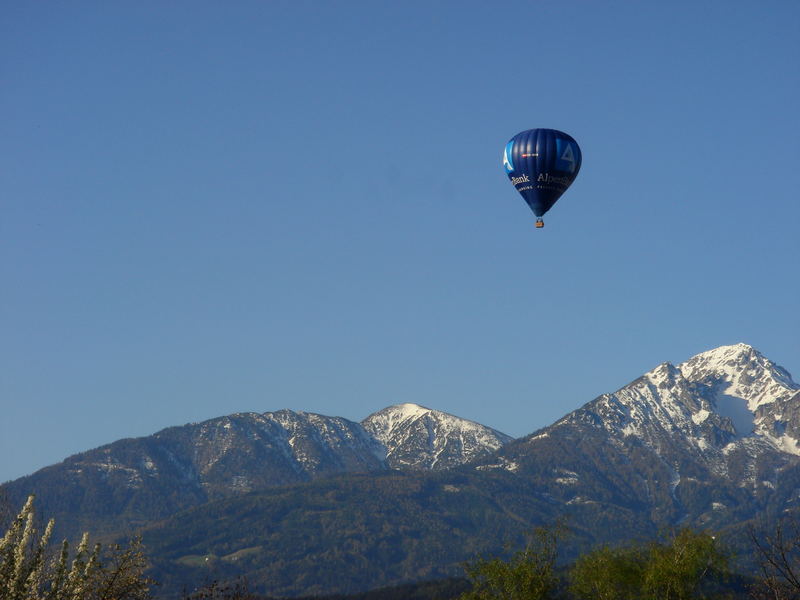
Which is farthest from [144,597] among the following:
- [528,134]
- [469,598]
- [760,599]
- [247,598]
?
[528,134]

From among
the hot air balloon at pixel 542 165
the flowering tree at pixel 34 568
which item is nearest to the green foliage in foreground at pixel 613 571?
the hot air balloon at pixel 542 165

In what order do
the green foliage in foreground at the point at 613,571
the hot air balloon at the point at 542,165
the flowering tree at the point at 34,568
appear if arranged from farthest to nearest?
1. the hot air balloon at the point at 542,165
2. the green foliage in foreground at the point at 613,571
3. the flowering tree at the point at 34,568

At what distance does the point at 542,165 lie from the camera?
13025cm

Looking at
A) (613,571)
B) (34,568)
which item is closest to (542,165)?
(613,571)

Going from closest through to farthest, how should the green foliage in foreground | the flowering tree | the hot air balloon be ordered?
1. the flowering tree
2. the green foliage in foreground
3. the hot air balloon

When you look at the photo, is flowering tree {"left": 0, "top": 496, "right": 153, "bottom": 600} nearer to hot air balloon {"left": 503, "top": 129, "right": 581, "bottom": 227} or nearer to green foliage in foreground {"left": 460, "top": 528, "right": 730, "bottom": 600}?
green foliage in foreground {"left": 460, "top": 528, "right": 730, "bottom": 600}

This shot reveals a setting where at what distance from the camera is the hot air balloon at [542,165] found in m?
130

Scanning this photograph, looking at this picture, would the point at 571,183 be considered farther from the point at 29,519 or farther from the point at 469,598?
the point at 29,519

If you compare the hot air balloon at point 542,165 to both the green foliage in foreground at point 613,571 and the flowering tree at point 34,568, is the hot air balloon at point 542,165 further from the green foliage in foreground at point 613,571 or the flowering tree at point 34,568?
the flowering tree at point 34,568

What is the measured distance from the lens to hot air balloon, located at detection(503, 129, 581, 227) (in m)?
130

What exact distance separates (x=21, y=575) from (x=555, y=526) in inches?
2755

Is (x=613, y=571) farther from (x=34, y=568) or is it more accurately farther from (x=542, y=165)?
(x=34, y=568)

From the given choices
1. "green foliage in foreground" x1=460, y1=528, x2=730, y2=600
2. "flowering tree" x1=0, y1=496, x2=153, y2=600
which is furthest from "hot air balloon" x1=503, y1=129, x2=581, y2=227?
"flowering tree" x1=0, y1=496, x2=153, y2=600

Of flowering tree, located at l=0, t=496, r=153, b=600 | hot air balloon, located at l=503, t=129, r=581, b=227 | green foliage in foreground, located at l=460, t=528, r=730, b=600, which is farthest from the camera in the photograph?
hot air balloon, located at l=503, t=129, r=581, b=227
